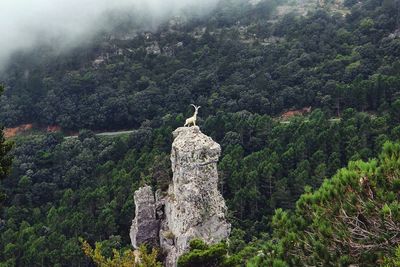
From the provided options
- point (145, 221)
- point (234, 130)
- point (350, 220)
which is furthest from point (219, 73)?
point (350, 220)

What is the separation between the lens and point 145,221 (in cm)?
2441

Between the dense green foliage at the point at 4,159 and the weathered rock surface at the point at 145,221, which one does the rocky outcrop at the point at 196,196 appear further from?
the dense green foliage at the point at 4,159

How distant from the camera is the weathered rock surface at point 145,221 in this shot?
79.7ft

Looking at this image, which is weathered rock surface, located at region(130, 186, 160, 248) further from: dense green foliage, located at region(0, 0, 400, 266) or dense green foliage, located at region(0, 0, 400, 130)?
dense green foliage, located at region(0, 0, 400, 130)

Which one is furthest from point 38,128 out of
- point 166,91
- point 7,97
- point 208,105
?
point 208,105

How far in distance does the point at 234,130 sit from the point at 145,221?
27191 millimetres

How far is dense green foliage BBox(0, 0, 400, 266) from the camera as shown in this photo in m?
10.9

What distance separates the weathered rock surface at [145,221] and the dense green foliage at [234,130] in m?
1.41

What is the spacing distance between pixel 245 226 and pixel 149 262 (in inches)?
867

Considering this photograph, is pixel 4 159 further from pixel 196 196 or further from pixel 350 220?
pixel 350 220

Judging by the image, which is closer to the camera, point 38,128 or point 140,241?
point 140,241

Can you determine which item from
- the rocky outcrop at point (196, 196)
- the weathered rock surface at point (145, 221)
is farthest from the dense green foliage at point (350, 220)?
the weathered rock surface at point (145, 221)

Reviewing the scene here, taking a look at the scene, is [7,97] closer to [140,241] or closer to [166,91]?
[166,91]

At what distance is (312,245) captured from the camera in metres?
10.4
